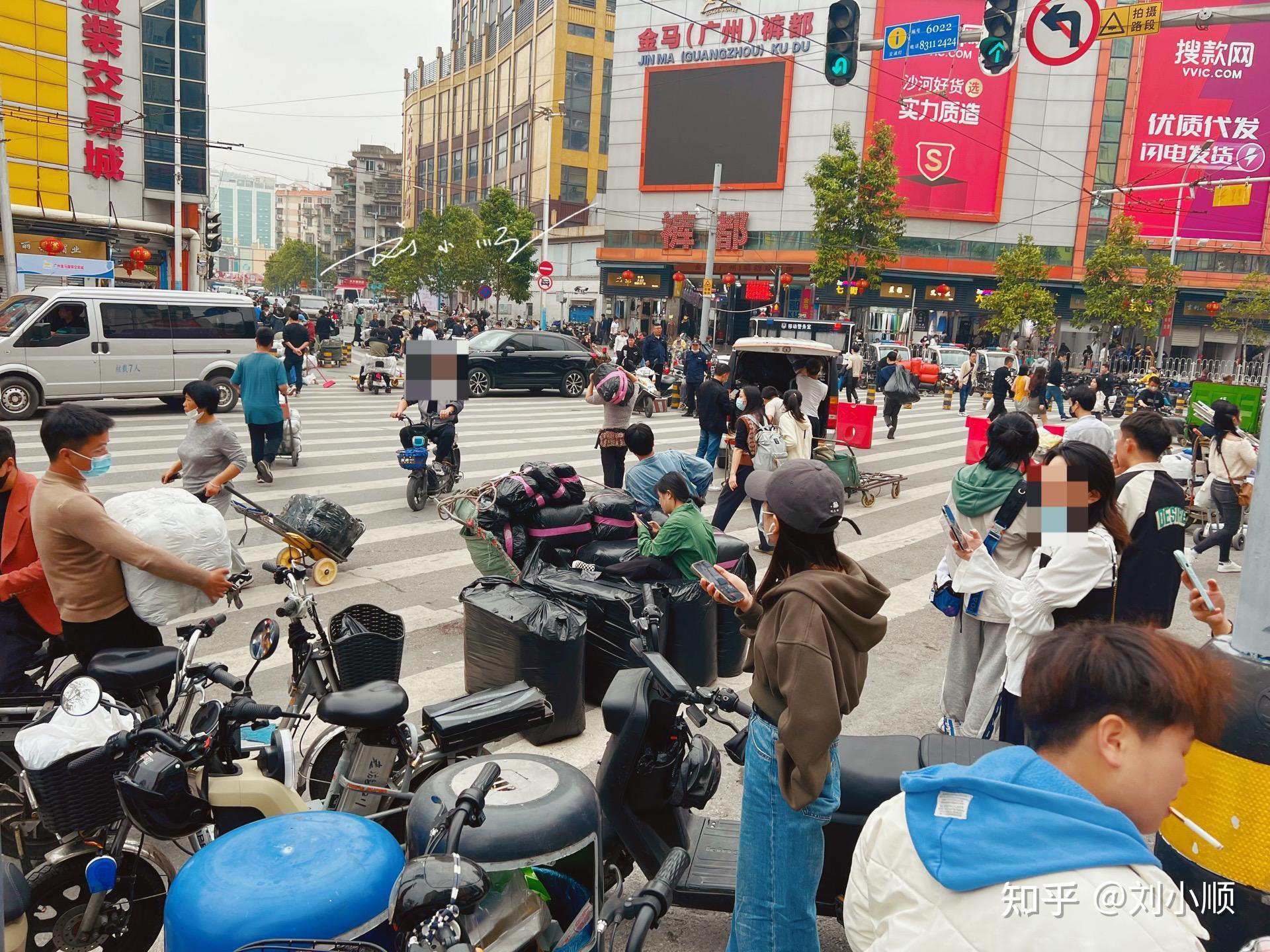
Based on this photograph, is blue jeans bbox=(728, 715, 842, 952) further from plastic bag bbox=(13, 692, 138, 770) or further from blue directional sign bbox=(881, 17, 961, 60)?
blue directional sign bbox=(881, 17, 961, 60)

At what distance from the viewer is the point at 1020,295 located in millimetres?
40875

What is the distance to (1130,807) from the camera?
4.98ft

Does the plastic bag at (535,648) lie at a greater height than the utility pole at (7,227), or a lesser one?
lesser

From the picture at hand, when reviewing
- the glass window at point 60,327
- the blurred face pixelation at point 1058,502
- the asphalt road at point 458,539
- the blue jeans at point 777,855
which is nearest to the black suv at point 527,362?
the asphalt road at point 458,539

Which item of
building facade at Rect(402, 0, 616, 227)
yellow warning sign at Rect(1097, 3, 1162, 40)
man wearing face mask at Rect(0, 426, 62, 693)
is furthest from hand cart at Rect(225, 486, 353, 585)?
building facade at Rect(402, 0, 616, 227)

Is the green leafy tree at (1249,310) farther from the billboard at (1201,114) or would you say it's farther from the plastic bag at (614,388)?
the plastic bag at (614,388)

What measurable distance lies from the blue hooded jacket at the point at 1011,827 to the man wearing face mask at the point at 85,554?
11.4ft

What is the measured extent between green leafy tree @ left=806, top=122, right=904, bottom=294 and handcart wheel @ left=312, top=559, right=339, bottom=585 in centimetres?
3268

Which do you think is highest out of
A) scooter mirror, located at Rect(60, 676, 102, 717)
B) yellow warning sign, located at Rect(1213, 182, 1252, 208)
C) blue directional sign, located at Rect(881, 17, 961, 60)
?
blue directional sign, located at Rect(881, 17, 961, 60)

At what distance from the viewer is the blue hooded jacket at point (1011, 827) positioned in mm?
1337

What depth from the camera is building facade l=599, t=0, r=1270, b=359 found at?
45.7m

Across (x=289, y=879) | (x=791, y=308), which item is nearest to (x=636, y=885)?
(x=289, y=879)

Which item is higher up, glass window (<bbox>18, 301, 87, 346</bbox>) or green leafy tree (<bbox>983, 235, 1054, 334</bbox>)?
green leafy tree (<bbox>983, 235, 1054, 334</bbox>)

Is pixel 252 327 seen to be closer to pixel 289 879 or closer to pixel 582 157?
pixel 289 879
